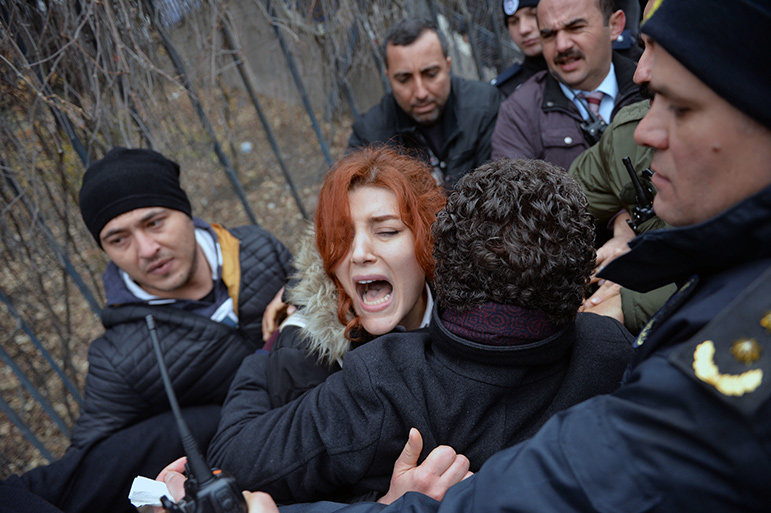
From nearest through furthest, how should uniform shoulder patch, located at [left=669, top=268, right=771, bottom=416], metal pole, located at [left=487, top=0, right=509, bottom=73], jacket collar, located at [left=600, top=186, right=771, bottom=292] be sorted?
uniform shoulder patch, located at [left=669, top=268, right=771, bottom=416]
jacket collar, located at [left=600, top=186, right=771, bottom=292]
metal pole, located at [left=487, top=0, right=509, bottom=73]

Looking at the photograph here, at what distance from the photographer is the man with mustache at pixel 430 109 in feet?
11.1

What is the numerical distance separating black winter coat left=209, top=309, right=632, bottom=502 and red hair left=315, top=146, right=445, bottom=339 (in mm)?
429

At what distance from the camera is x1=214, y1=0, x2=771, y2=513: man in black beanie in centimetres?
81

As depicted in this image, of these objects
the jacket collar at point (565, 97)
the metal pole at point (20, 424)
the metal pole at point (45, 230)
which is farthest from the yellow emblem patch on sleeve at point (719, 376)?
the metal pole at point (20, 424)

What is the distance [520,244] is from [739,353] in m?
0.56

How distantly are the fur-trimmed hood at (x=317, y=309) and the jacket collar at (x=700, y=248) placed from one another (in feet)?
3.07

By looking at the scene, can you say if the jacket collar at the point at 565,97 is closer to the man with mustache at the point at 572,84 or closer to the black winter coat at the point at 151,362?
the man with mustache at the point at 572,84

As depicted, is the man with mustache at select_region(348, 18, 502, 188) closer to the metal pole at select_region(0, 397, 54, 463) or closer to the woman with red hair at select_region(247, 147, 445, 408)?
the woman with red hair at select_region(247, 147, 445, 408)

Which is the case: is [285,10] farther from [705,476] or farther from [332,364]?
[705,476]

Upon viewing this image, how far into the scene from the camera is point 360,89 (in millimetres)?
4801

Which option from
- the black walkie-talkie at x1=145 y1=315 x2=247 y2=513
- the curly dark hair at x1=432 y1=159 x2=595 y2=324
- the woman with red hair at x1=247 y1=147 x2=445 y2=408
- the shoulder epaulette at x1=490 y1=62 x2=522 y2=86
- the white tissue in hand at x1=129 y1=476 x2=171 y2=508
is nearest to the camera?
the black walkie-talkie at x1=145 y1=315 x2=247 y2=513

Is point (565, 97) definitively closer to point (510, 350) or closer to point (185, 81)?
point (510, 350)

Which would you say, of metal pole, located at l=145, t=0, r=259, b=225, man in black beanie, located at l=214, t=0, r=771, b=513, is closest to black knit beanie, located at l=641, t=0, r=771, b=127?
man in black beanie, located at l=214, t=0, r=771, b=513

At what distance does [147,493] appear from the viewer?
1424mm
